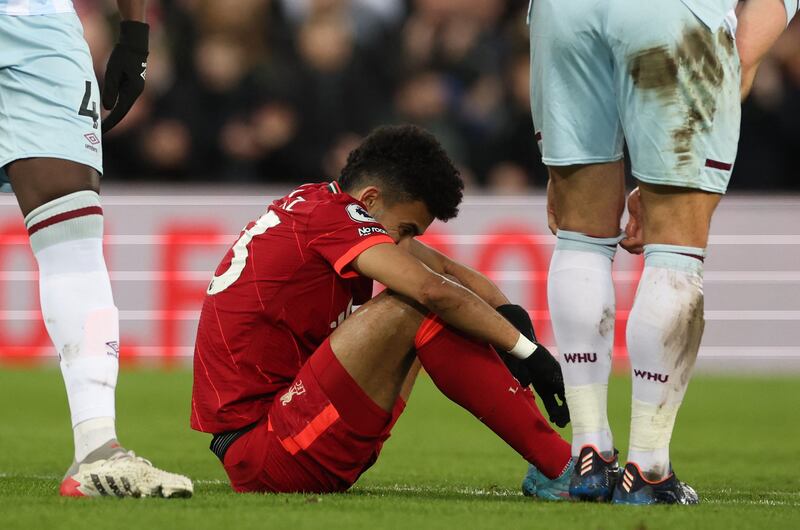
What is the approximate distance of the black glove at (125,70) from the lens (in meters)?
3.84

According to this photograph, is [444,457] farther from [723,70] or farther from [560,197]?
[723,70]

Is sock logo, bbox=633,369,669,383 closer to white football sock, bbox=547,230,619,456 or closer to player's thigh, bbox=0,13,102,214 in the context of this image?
white football sock, bbox=547,230,619,456

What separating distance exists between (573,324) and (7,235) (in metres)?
6.10

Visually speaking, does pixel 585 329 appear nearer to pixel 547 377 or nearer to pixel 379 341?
pixel 547 377

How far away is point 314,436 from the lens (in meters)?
3.61

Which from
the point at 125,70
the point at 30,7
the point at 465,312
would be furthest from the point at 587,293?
the point at 30,7

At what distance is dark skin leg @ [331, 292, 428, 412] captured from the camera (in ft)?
11.5

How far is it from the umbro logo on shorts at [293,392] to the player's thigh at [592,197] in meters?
0.82

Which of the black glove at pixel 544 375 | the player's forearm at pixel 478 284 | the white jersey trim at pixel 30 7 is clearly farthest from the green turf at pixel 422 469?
the white jersey trim at pixel 30 7

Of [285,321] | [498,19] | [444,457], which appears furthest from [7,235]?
[285,321]

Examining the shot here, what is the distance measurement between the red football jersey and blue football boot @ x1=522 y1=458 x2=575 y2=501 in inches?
26.9

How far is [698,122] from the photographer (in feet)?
11.1

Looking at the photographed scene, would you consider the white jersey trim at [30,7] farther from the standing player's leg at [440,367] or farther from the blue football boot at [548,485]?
the blue football boot at [548,485]

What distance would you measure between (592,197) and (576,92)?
28cm
